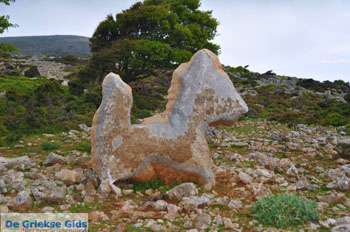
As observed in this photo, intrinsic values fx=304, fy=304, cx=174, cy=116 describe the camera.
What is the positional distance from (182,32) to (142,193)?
48.2 feet

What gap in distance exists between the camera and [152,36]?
2077 centimetres

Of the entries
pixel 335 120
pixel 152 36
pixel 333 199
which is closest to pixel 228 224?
pixel 333 199

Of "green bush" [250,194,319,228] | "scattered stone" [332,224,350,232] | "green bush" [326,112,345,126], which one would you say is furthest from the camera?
"green bush" [326,112,345,126]

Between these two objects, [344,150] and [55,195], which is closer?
[55,195]

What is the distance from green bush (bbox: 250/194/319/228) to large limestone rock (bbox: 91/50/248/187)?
1.73 m

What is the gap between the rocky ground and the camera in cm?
508

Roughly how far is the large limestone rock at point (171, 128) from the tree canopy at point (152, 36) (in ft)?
40.2

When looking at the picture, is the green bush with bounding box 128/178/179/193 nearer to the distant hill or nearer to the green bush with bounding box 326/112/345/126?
the green bush with bounding box 326/112/345/126

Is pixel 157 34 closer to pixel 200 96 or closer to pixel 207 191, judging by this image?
pixel 200 96

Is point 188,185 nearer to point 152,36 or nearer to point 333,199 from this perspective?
point 333,199

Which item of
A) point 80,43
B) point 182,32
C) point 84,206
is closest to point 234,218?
point 84,206

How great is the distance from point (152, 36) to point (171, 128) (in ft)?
49.1

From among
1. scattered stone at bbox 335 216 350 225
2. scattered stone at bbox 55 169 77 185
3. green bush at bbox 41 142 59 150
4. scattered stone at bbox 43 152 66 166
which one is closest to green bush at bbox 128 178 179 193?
scattered stone at bbox 55 169 77 185

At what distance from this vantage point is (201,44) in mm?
20297
